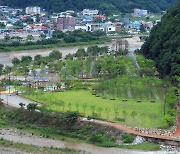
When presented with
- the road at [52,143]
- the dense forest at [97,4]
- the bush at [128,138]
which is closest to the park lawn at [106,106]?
the bush at [128,138]

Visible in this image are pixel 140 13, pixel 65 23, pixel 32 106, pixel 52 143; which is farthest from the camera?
pixel 140 13

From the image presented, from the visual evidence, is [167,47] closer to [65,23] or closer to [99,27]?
[99,27]

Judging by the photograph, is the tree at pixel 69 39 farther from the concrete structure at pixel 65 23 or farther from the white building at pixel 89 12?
→ the white building at pixel 89 12

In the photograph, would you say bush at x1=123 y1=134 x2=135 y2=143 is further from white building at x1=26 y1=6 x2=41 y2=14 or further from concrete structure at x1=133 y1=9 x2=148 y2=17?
concrete structure at x1=133 y1=9 x2=148 y2=17

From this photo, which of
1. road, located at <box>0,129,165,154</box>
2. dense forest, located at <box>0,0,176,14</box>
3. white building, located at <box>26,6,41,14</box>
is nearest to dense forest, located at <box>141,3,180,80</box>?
road, located at <box>0,129,165,154</box>

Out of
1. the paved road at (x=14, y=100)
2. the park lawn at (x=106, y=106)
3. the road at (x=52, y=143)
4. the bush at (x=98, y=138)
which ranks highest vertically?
the park lawn at (x=106, y=106)

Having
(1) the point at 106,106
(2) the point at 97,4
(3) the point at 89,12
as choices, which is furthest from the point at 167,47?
(2) the point at 97,4
